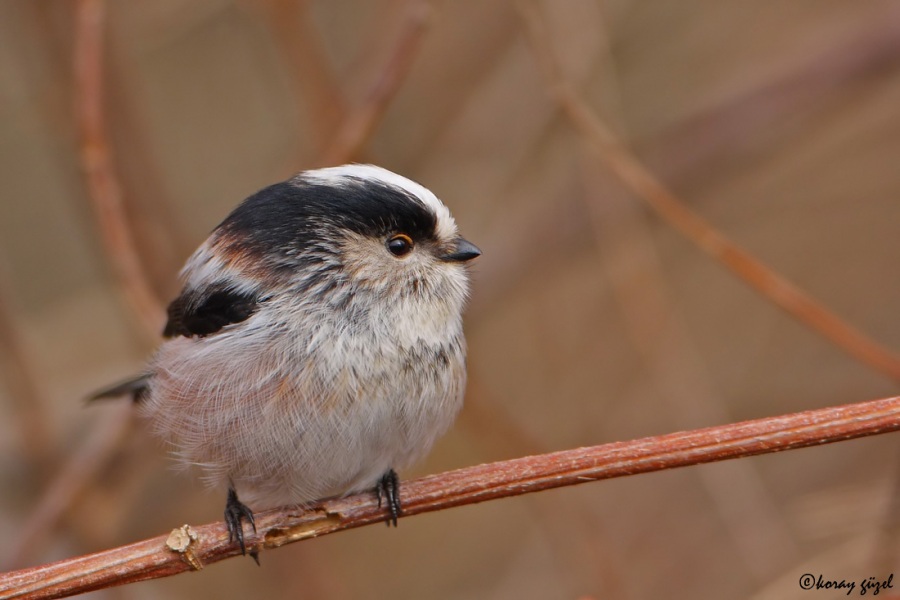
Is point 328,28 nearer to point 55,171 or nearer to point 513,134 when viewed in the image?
point 513,134

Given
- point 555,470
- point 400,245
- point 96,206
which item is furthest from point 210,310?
point 555,470

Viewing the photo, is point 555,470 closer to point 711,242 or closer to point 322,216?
point 322,216

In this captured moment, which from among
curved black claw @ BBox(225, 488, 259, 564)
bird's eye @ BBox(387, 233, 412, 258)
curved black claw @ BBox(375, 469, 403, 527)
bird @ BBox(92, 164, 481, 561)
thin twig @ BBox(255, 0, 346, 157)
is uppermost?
thin twig @ BBox(255, 0, 346, 157)

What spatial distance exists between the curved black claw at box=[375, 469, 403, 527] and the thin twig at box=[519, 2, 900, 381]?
3.49 feet

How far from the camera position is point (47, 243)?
4.99 metres

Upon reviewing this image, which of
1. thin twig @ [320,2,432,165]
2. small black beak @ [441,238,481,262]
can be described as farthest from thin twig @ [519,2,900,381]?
small black beak @ [441,238,481,262]

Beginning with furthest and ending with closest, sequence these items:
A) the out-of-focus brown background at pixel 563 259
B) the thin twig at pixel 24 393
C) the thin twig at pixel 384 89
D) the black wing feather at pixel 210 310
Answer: the out-of-focus brown background at pixel 563 259 → the thin twig at pixel 24 393 → the thin twig at pixel 384 89 → the black wing feather at pixel 210 310

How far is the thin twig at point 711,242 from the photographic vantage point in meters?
2.49

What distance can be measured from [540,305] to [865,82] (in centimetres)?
148

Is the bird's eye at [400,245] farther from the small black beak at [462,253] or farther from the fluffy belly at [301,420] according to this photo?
the fluffy belly at [301,420]

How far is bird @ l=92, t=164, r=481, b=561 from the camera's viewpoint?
2186mm

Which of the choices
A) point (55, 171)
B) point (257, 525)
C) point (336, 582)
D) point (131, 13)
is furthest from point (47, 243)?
point (257, 525)

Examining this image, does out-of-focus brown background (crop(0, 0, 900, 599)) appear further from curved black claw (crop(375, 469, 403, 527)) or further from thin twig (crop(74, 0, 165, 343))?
curved black claw (crop(375, 469, 403, 527))

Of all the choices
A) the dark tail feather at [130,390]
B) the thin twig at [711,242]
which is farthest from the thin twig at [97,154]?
the thin twig at [711,242]
